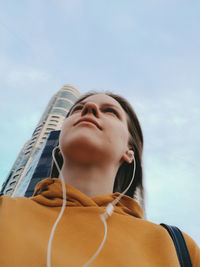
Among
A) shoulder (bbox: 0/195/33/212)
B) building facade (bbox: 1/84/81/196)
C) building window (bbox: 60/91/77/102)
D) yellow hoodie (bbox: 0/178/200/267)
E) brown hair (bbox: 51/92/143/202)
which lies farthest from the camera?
building window (bbox: 60/91/77/102)

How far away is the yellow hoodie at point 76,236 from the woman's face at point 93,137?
0.29 meters

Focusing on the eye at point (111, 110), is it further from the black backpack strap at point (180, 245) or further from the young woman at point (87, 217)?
the black backpack strap at point (180, 245)

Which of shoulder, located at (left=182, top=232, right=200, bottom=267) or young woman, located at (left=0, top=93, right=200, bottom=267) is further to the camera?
shoulder, located at (left=182, top=232, right=200, bottom=267)

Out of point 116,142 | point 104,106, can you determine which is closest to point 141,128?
point 104,106

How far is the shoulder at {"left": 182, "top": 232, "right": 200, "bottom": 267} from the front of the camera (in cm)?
129

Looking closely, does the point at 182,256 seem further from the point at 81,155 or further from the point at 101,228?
the point at 81,155

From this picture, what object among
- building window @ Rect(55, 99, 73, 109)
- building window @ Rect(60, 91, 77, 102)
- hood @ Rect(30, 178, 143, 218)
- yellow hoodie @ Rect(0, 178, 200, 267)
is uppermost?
building window @ Rect(60, 91, 77, 102)

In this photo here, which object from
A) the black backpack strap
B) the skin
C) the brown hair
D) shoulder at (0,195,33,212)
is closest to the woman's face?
the skin

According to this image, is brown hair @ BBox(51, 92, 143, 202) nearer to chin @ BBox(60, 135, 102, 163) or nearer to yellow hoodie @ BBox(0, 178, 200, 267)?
chin @ BBox(60, 135, 102, 163)

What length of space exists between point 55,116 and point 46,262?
5318 centimetres

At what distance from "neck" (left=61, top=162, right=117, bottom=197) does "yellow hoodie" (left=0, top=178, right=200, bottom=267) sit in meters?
0.17

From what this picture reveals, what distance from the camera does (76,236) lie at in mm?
1171

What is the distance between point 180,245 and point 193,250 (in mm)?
134

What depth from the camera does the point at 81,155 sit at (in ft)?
5.35
